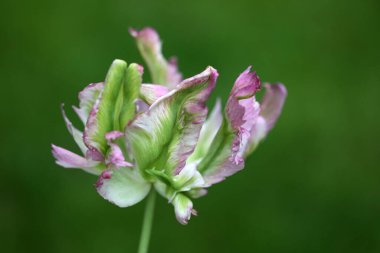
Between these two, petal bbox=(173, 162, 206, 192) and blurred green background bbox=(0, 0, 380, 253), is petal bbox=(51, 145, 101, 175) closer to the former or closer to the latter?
petal bbox=(173, 162, 206, 192)

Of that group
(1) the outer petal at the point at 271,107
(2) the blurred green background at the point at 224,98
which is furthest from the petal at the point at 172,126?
(2) the blurred green background at the point at 224,98

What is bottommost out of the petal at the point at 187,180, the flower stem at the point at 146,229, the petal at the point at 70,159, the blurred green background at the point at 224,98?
the blurred green background at the point at 224,98

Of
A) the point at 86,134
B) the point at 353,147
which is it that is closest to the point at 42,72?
the point at 353,147

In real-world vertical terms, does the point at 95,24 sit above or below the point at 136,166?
below

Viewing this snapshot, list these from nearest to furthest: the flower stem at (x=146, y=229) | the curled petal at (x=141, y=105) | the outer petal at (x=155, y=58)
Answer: the flower stem at (x=146, y=229), the curled petal at (x=141, y=105), the outer petal at (x=155, y=58)

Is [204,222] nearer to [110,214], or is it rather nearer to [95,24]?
[110,214]

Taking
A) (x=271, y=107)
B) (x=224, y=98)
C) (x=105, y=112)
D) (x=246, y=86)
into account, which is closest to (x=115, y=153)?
(x=105, y=112)

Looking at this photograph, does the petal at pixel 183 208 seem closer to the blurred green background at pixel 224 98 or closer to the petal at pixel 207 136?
the petal at pixel 207 136
